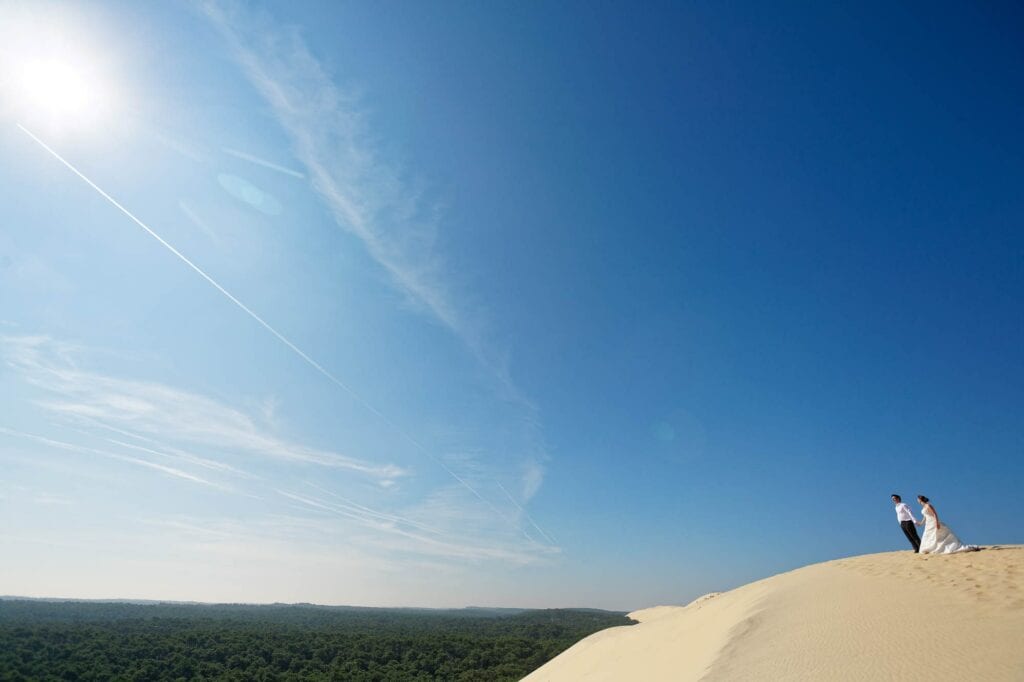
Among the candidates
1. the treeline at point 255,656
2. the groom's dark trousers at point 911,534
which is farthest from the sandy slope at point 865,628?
the treeline at point 255,656

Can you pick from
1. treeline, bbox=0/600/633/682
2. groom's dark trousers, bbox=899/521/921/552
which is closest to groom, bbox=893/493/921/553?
groom's dark trousers, bbox=899/521/921/552

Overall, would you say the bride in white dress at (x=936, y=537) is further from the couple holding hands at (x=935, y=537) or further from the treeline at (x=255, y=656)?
the treeline at (x=255, y=656)

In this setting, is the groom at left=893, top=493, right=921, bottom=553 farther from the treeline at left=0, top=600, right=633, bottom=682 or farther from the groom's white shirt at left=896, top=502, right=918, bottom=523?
the treeline at left=0, top=600, right=633, bottom=682

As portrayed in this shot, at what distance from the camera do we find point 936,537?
14516 millimetres

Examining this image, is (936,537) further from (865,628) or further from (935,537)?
(865,628)

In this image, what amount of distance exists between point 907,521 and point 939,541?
1.52 meters

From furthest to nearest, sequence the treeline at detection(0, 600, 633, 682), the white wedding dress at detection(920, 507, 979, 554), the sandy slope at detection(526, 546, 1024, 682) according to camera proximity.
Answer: the treeline at detection(0, 600, 633, 682) → the white wedding dress at detection(920, 507, 979, 554) → the sandy slope at detection(526, 546, 1024, 682)

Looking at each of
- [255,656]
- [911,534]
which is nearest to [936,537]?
[911,534]

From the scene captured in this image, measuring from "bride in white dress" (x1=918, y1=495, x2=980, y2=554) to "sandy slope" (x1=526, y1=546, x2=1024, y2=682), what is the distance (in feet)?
1.63

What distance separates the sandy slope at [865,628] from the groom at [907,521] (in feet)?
1.68

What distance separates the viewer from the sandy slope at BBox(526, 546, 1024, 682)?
27.8 ft

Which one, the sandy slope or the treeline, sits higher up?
the sandy slope

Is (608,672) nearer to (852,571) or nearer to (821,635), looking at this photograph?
(821,635)

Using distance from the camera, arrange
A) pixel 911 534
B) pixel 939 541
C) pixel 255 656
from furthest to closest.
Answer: pixel 255 656, pixel 911 534, pixel 939 541
